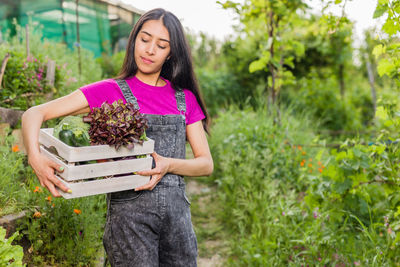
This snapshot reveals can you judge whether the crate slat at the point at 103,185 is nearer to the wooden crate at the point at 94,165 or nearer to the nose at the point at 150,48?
the wooden crate at the point at 94,165

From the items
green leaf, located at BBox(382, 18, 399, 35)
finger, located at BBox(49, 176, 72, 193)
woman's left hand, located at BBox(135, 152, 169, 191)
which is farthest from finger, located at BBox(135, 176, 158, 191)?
green leaf, located at BBox(382, 18, 399, 35)

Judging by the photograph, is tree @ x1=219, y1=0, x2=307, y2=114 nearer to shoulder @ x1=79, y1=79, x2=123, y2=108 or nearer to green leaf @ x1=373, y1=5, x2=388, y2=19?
green leaf @ x1=373, y1=5, x2=388, y2=19

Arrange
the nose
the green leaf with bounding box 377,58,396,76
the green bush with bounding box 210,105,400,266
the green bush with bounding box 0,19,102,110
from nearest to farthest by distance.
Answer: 1. the nose
2. the green leaf with bounding box 377,58,396,76
3. the green bush with bounding box 210,105,400,266
4. the green bush with bounding box 0,19,102,110

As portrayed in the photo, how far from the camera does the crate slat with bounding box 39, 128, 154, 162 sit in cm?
141

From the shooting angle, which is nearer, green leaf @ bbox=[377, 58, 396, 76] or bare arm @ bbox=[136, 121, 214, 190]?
bare arm @ bbox=[136, 121, 214, 190]

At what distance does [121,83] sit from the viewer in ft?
6.04

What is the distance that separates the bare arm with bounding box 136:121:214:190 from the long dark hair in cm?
13

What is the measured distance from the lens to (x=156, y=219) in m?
1.74

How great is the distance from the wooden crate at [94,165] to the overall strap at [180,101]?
378 mm

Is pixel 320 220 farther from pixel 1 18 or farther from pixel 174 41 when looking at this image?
pixel 1 18

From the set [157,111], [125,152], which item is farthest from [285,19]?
[125,152]

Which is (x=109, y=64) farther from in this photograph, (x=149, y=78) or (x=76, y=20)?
(x=149, y=78)

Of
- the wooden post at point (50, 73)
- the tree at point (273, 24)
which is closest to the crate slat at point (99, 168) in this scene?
the wooden post at point (50, 73)

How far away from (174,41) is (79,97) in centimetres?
54
